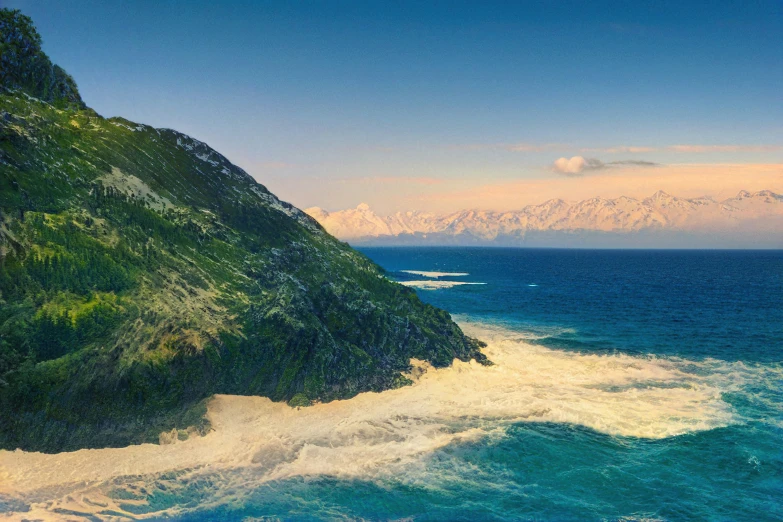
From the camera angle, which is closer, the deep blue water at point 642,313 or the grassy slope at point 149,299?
the grassy slope at point 149,299

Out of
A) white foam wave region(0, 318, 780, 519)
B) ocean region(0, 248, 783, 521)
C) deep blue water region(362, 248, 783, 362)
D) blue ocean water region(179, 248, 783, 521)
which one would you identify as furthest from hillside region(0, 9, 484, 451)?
deep blue water region(362, 248, 783, 362)

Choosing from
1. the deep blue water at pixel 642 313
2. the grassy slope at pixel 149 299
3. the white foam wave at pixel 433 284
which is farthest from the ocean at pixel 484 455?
the white foam wave at pixel 433 284

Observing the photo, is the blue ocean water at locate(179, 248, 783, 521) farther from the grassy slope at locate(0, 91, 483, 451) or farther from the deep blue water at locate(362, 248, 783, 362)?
the grassy slope at locate(0, 91, 483, 451)

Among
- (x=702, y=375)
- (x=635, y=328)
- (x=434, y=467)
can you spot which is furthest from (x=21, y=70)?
(x=635, y=328)

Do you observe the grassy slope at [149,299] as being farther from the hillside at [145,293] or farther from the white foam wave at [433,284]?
the white foam wave at [433,284]

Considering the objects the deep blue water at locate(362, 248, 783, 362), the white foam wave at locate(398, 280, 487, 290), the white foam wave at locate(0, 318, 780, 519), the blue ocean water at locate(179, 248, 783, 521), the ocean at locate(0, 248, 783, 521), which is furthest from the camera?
the white foam wave at locate(398, 280, 487, 290)

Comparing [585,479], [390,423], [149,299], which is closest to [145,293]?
[149,299]
